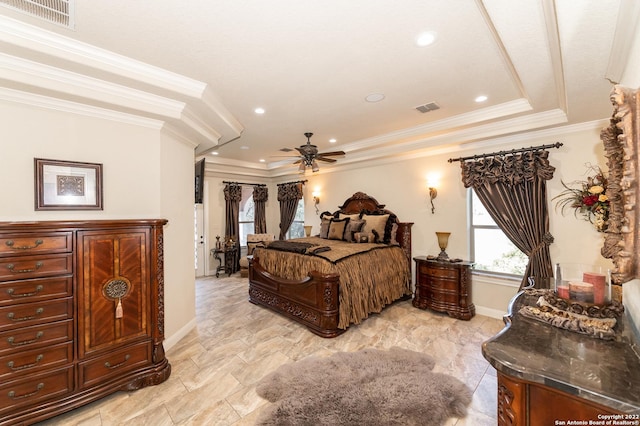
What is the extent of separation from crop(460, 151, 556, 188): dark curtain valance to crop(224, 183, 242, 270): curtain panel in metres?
5.07

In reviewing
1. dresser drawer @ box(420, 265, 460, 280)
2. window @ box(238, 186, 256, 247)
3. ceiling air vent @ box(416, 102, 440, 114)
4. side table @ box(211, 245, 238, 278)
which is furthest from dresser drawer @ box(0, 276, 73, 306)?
window @ box(238, 186, 256, 247)

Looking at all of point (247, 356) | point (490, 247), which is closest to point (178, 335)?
point (247, 356)

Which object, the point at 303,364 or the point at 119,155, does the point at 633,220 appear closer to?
the point at 303,364

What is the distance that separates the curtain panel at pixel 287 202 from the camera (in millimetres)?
6930

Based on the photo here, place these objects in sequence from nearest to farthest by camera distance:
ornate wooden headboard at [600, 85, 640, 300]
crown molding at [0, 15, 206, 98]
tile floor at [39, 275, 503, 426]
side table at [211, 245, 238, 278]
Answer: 1. ornate wooden headboard at [600, 85, 640, 300]
2. crown molding at [0, 15, 206, 98]
3. tile floor at [39, 275, 503, 426]
4. side table at [211, 245, 238, 278]

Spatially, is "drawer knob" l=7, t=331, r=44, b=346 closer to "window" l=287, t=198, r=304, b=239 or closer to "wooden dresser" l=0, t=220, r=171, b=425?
"wooden dresser" l=0, t=220, r=171, b=425

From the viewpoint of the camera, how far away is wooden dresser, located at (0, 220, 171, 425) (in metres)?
1.86

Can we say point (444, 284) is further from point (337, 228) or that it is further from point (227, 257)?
point (227, 257)

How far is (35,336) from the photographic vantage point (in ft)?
6.32

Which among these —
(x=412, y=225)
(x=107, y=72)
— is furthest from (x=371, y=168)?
(x=107, y=72)

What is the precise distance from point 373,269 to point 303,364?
5.61 ft

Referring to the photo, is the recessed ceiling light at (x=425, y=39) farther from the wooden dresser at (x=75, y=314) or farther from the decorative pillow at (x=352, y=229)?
the decorative pillow at (x=352, y=229)

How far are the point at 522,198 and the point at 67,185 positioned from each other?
508 centimetres

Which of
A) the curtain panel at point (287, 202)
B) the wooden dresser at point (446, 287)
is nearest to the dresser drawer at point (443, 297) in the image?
the wooden dresser at point (446, 287)
